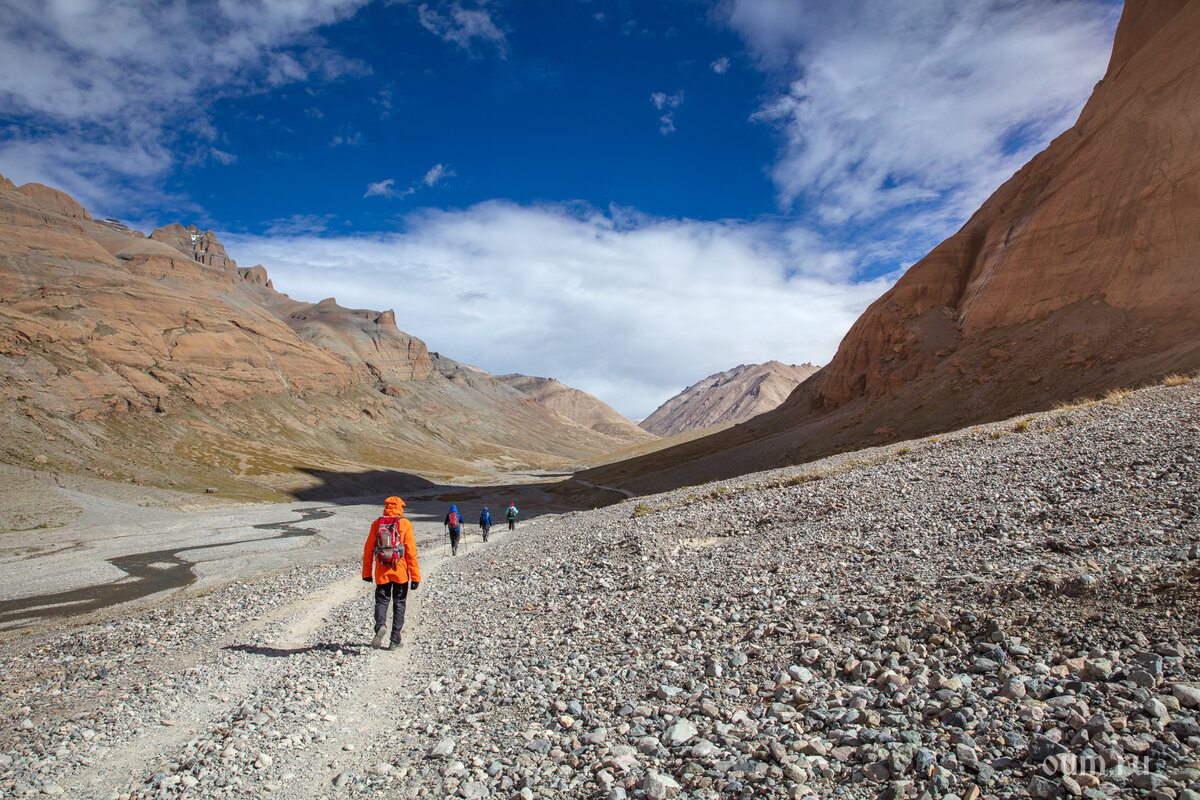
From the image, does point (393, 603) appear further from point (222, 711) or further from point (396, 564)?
point (222, 711)

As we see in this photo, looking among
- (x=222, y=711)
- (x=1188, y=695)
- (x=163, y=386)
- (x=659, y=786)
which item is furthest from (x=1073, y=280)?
(x=163, y=386)

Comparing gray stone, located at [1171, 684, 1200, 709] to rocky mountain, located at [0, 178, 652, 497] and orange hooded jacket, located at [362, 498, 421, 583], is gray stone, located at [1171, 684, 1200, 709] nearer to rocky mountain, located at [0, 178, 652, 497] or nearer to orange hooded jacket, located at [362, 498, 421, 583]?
orange hooded jacket, located at [362, 498, 421, 583]

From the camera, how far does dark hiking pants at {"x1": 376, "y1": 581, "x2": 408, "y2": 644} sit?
443 inches

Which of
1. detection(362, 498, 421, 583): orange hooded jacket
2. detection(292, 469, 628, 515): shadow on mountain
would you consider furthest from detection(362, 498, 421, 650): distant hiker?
detection(292, 469, 628, 515): shadow on mountain

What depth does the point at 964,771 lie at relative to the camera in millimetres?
4613

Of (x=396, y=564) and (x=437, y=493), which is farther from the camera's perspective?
(x=437, y=493)

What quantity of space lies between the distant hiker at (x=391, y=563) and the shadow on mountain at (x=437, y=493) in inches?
2048

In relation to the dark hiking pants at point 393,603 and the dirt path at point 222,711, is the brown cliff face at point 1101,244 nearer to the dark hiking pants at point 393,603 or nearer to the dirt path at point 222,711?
the dark hiking pants at point 393,603

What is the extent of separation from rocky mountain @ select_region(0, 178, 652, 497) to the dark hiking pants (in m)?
78.7

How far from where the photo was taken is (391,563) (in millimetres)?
11062

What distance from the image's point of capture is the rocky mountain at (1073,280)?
36.9 metres

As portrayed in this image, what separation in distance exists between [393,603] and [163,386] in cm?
12804

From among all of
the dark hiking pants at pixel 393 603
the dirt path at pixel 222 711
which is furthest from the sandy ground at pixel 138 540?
the dark hiking pants at pixel 393 603

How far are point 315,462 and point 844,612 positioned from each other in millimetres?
121474
